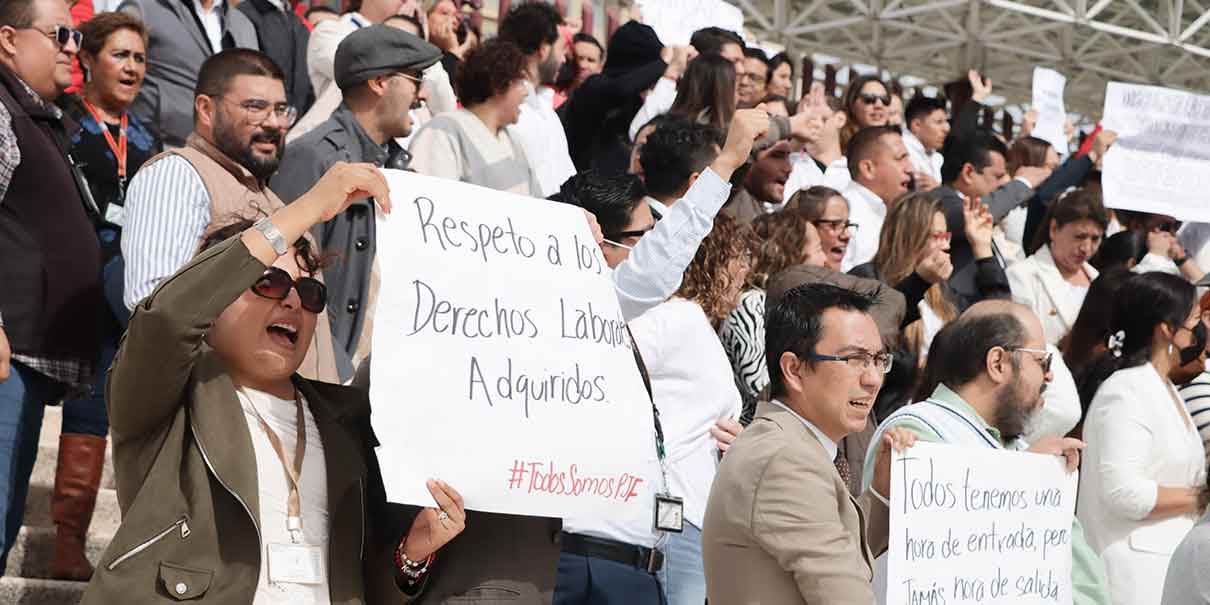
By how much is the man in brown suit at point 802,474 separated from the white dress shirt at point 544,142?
2914mm

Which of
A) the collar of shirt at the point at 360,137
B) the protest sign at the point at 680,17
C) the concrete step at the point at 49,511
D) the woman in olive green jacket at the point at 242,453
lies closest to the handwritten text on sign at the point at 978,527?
the woman in olive green jacket at the point at 242,453

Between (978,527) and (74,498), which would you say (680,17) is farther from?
(978,527)

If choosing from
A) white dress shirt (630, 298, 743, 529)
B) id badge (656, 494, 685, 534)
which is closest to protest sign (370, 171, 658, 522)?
id badge (656, 494, 685, 534)

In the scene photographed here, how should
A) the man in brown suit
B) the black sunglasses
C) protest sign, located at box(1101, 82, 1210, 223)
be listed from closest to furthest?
the black sunglasses < the man in brown suit < protest sign, located at box(1101, 82, 1210, 223)

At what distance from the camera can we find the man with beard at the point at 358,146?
4.71m

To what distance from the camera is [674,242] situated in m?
4.09

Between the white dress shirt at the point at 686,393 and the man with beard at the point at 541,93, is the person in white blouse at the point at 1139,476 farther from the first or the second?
the man with beard at the point at 541,93

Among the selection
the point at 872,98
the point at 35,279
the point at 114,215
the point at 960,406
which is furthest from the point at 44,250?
the point at 872,98

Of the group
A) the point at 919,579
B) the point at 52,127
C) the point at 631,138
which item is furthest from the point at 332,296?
the point at 631,138

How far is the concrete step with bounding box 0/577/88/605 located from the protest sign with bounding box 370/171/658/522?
2.38 metres

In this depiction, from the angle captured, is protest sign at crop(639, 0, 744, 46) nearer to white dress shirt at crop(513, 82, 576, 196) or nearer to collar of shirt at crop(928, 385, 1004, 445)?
white dress shirt at crop(513, 82, 576, 196)

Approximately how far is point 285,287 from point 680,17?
527cm

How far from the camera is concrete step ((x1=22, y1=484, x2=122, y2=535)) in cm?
554

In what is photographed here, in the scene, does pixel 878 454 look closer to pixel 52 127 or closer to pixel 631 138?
pixel 52 127
